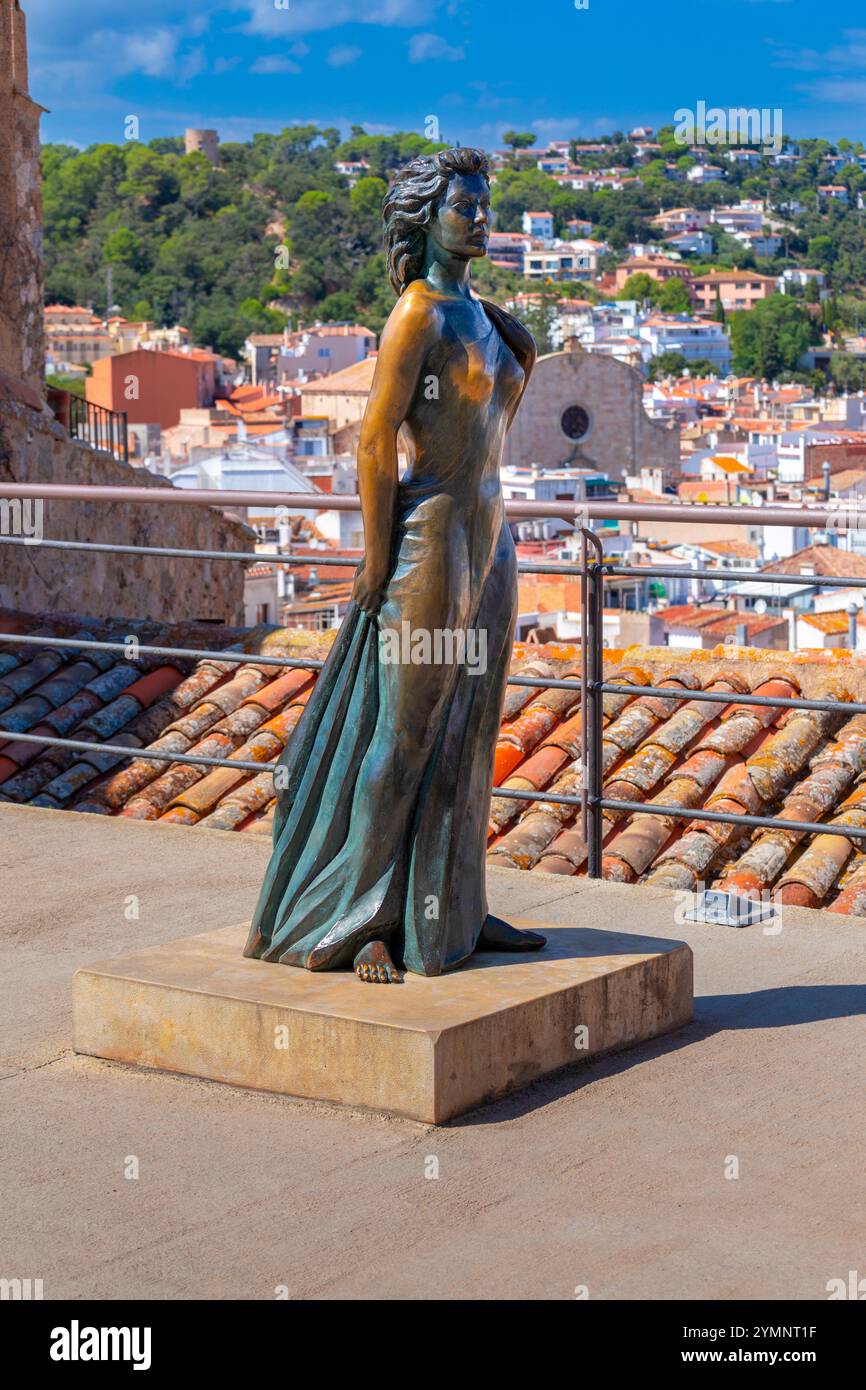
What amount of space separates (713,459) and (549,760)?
76850 millimetres

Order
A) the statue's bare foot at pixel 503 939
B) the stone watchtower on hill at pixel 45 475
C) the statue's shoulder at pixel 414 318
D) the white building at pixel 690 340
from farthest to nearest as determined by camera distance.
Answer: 1. the white building at pixel 690 340
2. the stone watchtower on hill at pixel 45 475
3. the statue's bare foot at pixel 503 939
4. the statue's shoulder at pixel 414 318

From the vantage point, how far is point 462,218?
4.02 metres

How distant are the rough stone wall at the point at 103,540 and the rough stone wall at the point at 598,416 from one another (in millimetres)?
78079

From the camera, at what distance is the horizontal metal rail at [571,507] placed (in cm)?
520

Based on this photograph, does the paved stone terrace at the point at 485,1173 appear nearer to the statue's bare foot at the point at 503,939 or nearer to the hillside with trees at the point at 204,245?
the statue's bare foot at the point at 503,939

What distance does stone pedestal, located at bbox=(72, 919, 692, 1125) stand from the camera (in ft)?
12.7

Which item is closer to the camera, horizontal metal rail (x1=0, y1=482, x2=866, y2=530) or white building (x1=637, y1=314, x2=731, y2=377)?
horizontal metal rail (x1=0, y1=482, x2=866, y2=530)

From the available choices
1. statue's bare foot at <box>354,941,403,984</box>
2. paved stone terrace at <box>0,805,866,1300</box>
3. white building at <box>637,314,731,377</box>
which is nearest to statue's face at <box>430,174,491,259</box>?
statue's bare foot at <box>354,941,403,984</box>

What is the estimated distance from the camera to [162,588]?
16453 millimetres

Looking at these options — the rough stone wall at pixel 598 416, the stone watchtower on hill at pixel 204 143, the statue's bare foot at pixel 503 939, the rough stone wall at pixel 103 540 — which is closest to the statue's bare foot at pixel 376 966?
the statue's bare foot at pixel 503 939

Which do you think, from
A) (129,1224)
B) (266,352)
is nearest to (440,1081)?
(129,1224)

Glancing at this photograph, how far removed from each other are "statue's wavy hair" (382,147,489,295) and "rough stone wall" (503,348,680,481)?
91.6 m

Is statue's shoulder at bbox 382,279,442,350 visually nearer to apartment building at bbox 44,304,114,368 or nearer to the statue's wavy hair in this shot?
the statue's wavy hair
